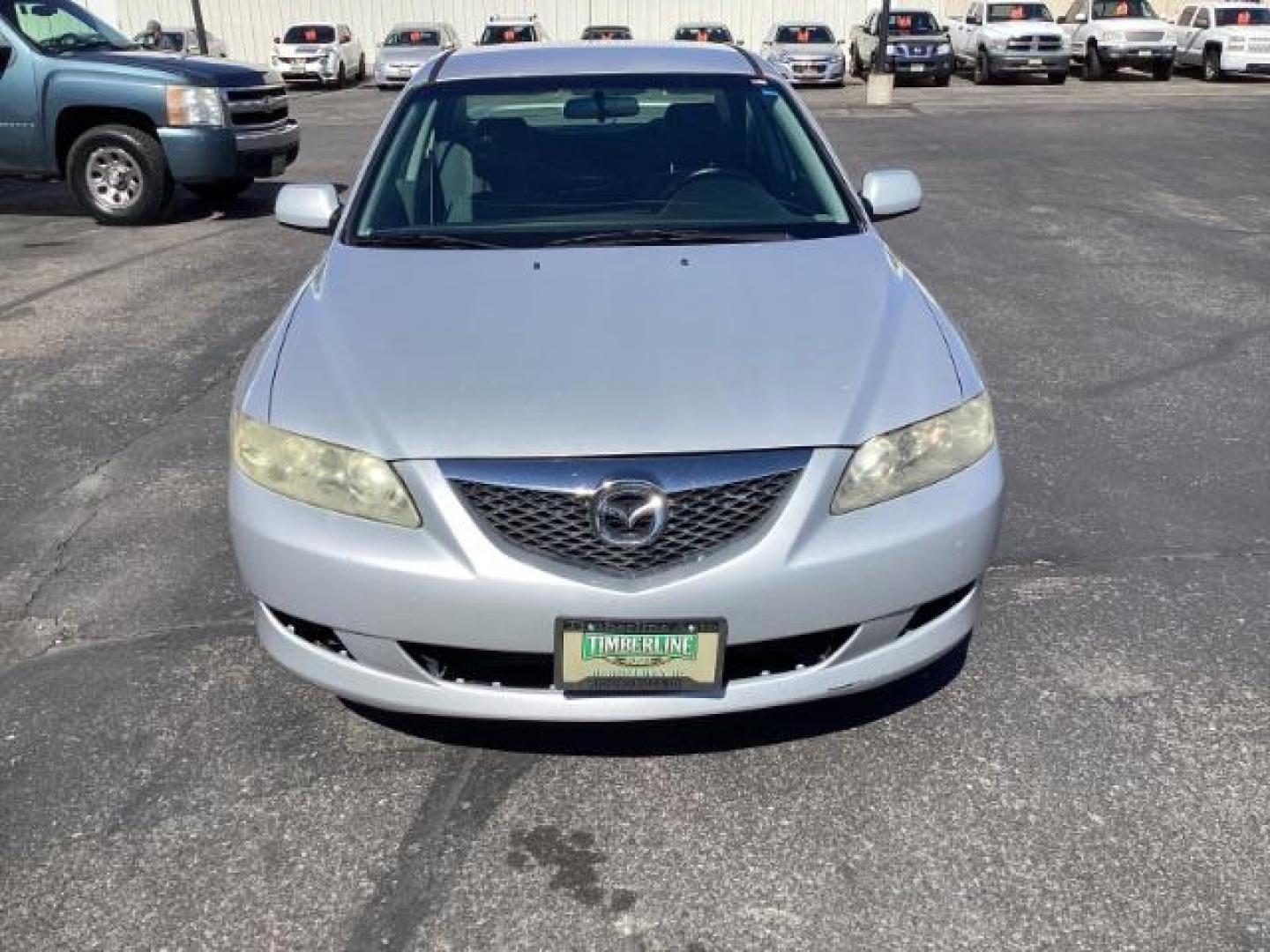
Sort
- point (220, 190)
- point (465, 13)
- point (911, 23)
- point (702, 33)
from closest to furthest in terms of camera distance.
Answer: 1. point (220, 190)
2. point (911, 23)
3. point (702, 33)
4. point (465, 13)

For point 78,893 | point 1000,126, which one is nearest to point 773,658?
point 78,893

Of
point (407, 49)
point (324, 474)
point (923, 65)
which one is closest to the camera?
point (324, 474)

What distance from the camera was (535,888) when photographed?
2.52 m

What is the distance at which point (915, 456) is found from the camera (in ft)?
8.91

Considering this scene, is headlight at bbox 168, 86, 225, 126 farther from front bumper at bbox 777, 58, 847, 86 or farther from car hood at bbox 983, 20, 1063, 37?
car hood at bbox 983, 20, 1063, 37

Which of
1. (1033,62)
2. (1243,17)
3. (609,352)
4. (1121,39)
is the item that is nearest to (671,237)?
(609,352)

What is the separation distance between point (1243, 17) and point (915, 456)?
28794 millimetres

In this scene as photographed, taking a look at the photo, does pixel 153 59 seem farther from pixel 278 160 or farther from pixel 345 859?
pixel 345 859

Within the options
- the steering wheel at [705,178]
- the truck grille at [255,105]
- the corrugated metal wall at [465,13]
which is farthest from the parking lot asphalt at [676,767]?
the corrugated metal wall at [465,13]

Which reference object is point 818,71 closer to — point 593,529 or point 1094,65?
point 1094,65

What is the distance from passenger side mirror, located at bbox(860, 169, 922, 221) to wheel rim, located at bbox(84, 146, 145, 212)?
25.1 ft

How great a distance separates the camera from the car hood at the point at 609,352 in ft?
8.54

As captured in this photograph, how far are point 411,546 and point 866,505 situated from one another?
966 mm

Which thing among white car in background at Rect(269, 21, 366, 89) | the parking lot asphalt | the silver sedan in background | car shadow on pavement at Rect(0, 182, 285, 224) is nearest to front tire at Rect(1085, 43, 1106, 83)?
the silver sedan in background
